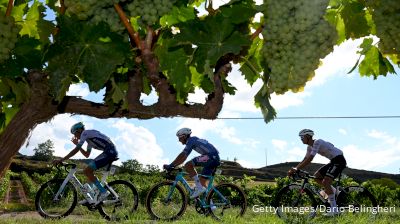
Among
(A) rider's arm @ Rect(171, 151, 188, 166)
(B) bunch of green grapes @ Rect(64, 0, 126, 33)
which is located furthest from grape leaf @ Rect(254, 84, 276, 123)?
(A) rider's arm @ Rect(171, 151, 188, 166)

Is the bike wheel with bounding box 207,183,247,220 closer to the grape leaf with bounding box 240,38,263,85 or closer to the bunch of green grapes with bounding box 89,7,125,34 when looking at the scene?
the grape leaf with bounding box 240,38,263,85

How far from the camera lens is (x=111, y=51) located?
2408 mm

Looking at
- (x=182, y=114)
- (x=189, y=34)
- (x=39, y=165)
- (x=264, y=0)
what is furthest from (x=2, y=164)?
(x=39, y=165)

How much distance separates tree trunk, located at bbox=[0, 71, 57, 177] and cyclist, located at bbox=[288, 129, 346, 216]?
7.90 m

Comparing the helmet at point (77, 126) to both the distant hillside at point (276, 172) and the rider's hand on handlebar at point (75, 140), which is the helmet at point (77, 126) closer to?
the rider's hand on handlebar at point (75, 140)

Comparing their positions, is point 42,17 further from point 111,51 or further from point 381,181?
point 381,181

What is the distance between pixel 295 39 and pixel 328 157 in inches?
386

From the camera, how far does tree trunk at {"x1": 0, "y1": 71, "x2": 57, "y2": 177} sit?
11.5 feet

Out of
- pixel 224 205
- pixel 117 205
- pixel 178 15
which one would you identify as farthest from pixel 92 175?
pixel 178 15

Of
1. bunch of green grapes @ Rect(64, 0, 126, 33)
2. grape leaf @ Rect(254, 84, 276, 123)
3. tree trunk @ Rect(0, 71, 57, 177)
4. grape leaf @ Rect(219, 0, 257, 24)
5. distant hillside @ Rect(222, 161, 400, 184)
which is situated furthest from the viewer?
distant hillside @ Rect(222, 161, 400, 184)

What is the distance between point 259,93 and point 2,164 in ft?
6.15

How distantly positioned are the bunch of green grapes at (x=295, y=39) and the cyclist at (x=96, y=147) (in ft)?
28.6

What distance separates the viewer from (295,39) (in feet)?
6.81

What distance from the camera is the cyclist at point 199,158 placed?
10.8 meters
